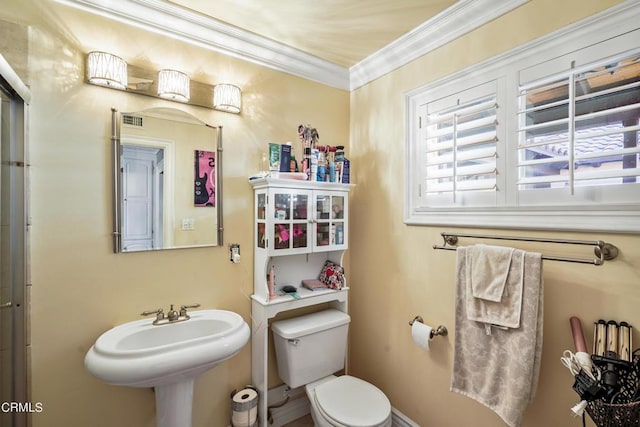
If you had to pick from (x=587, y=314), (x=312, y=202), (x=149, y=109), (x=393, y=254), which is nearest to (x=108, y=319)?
(x=149, y=109)

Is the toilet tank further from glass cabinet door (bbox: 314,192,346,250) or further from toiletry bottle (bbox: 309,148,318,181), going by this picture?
toiletry bottle (bbox: 309,148,318,181)

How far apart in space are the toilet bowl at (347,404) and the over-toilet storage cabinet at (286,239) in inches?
13.3

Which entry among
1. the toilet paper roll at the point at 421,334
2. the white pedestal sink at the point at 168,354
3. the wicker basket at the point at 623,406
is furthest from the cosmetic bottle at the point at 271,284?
the wicker basket at the point at 623,406

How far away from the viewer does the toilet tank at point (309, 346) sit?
69.7 inches

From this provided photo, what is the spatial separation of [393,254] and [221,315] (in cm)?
115

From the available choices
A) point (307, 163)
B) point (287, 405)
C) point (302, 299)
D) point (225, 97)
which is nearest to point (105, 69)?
point (225, 97)

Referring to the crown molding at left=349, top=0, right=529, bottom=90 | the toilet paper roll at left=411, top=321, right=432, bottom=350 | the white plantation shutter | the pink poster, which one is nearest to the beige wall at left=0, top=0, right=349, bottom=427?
the pink poster

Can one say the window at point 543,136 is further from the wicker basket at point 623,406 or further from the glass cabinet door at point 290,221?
the glass cabinet door at point 290,221

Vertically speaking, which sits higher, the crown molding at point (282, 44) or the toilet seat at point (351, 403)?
the crown molding at point (282, 44)

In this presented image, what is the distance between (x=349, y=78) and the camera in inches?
90.0

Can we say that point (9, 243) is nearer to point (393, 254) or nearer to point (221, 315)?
point (221, 315)

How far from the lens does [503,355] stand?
1.31 m

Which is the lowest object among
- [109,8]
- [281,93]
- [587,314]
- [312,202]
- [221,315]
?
[221,315]

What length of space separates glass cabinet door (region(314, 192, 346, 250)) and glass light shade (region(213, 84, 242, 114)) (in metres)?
0.76
